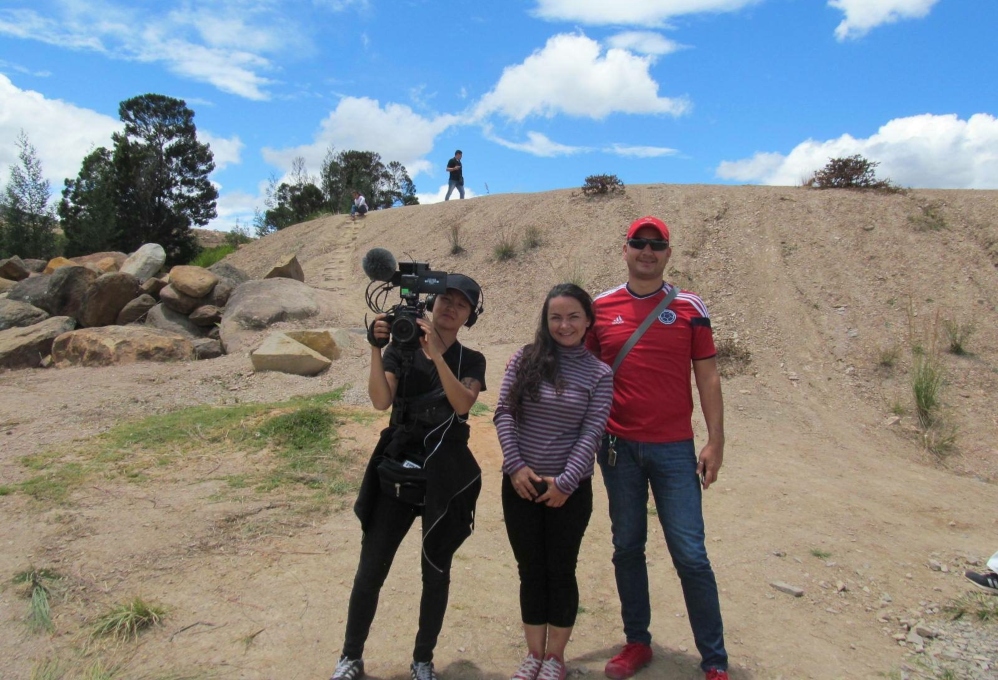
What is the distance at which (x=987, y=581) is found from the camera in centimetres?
399

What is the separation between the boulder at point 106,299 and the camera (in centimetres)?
1140

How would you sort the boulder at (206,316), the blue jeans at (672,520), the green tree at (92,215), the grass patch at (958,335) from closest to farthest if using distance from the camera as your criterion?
1. the blue jeans at (672,520)
2. the grass patch at (958,335)
3. the boulder at (206,316)
4. the green tree at (92,215)

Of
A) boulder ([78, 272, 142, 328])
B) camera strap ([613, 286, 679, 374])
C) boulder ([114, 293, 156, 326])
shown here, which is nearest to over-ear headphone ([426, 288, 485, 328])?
camera strap ([613, 286, 679, 374])

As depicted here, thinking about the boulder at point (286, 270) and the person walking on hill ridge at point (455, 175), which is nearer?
the boulder at point (286, 270)

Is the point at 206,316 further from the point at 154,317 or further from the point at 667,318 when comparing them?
the point at 667,318

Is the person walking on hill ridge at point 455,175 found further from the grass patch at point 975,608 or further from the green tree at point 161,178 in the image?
the grass patch at point 975,608

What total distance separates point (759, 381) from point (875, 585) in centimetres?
490

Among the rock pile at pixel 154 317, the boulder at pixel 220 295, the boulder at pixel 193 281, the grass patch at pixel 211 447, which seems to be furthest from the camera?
the boulder at pixel 220 295

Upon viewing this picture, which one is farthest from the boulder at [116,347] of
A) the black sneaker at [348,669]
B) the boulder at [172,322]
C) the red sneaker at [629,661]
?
the red sneaker at [629,661]

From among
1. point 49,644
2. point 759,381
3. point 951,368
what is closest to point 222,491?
point 49,644

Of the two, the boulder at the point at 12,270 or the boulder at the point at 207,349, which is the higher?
the boulder at the point at 12,270

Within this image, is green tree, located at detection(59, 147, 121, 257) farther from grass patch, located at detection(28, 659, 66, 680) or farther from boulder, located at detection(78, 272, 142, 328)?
grass patch, located at detection(28, 659, 66, 680)

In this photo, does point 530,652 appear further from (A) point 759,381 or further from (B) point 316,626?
(A) point 759,381

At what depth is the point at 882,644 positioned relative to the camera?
333cm
